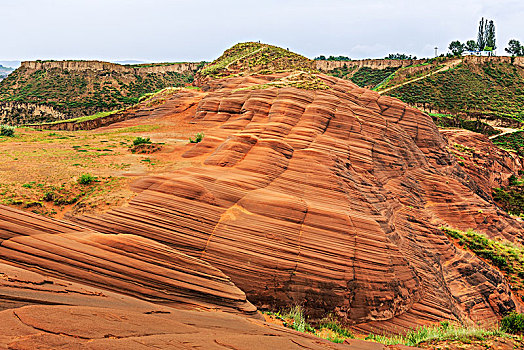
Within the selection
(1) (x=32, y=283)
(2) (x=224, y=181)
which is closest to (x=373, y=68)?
(2) (x=224, y=181)

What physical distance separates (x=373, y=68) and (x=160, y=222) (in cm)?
14234

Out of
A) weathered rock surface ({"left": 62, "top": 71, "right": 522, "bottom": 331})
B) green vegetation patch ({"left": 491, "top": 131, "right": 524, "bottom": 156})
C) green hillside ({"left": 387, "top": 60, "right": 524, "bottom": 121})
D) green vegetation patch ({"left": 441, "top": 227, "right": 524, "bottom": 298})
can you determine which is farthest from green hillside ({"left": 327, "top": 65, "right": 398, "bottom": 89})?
green vegetation patch ({"left": 441, "top": 227, "right": 524, "bottom": 298})

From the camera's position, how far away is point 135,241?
1054cm

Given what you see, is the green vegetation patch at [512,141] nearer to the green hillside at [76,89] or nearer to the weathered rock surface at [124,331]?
the weathered rock surface at [124,331]

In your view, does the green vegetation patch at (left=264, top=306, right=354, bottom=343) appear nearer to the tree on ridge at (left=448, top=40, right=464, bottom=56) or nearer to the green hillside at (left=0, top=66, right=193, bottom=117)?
the green hillside at (left=0, top=66, right=193, bottom=117)

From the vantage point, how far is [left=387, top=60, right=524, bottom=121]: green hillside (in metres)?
88.5

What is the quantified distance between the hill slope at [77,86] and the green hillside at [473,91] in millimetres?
78858

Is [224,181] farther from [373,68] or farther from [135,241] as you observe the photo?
[373,68]

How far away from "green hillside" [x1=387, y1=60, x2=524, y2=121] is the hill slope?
78858 millimetres

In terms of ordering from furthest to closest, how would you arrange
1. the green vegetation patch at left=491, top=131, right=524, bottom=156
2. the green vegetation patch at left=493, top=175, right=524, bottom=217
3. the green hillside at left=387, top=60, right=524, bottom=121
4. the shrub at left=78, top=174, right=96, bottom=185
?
the green hillside at left=387, top=60, right=524, bottom=121
the green vegetation patch at left=491, top=131, right=524, bottom=156
the green vegetation patch at left=493, top=175, right=524, bottom=217
the shrub at left=78, top=174, right=96, bottom=185

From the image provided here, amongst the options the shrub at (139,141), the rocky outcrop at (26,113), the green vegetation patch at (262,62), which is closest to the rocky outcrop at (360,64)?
the green vegetation patch at (262,62)

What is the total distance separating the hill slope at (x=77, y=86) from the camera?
8650 cm

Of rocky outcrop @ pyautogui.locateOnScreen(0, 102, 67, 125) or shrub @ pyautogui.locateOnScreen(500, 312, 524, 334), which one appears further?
rocky outcrop @ pyautogui.locateOnScreen(0, 102, 67, 125)

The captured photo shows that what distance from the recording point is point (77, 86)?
95312 millimetres
